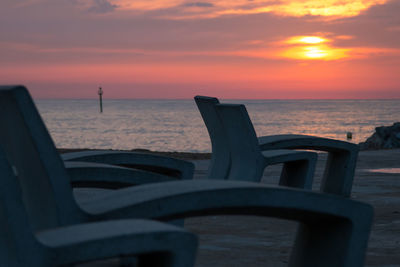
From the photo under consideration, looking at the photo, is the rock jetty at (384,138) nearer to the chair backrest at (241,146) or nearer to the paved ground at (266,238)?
the paved ground at (266,238)

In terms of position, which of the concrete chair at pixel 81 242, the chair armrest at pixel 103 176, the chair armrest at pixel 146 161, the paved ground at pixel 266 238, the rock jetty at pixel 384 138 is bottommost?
the rock jetty at pixel 384 138

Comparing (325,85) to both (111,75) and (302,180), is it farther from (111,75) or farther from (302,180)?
(302,180)

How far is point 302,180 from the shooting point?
9133 millimetres

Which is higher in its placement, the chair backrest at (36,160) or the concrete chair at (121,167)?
the chair backrest at (36,160)

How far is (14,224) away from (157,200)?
75 cm

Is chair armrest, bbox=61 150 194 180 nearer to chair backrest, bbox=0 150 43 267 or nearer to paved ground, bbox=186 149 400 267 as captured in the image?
paved ground, bbox=186 149 400 267

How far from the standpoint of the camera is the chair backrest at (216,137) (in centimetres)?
826

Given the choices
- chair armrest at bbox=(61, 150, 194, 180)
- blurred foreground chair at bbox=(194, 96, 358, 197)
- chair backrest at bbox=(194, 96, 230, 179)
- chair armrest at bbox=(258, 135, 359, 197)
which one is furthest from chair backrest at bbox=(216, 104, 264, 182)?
chair armrest at bbox=(61, 150, 194, 180)

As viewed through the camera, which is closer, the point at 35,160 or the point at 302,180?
the point at 35,160

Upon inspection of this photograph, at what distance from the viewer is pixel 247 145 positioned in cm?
807

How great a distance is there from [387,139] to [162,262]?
96.9ft

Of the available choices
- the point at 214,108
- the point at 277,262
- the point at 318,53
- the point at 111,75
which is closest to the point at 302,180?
the point at 214,108

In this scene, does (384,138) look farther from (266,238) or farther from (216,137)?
(266,238)

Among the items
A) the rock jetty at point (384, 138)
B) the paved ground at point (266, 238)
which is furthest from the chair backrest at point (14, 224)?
the rock jetty at point (384, 138)
